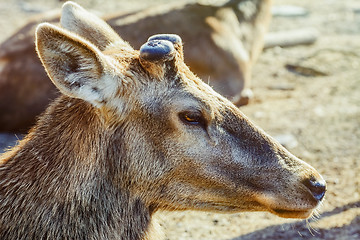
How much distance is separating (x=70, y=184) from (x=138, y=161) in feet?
1.44

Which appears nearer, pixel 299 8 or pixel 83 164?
pixel 83 164

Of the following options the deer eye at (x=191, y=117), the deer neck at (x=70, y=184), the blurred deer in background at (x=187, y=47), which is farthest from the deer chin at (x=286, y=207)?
the blurred deer in background at (x=187, y=47)

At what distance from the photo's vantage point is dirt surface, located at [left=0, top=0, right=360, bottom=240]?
5.60 meters

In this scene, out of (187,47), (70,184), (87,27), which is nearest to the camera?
(70,184)

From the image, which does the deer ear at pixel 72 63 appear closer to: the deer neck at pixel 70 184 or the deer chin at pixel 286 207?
the deer neck at pixel 70 184

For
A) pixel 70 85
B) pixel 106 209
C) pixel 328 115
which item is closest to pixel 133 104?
pixel 70 85

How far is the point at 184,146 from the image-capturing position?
388 cm

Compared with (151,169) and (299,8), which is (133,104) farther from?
(299,8)

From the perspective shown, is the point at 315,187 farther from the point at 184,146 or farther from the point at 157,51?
the point at 157,51

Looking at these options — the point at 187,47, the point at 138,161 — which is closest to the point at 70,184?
the point at 138,161

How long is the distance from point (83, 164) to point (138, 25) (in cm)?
510

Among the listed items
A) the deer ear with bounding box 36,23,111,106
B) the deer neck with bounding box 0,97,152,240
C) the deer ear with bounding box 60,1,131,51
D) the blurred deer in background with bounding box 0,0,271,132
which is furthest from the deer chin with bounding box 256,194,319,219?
the blurred deer in background with bounding box 0,0,271,132

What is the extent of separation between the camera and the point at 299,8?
1455cm

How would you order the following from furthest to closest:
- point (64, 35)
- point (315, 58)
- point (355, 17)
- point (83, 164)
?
point (355, 17)
point (315, 58)
point (83, 164)
point (64, 35)
